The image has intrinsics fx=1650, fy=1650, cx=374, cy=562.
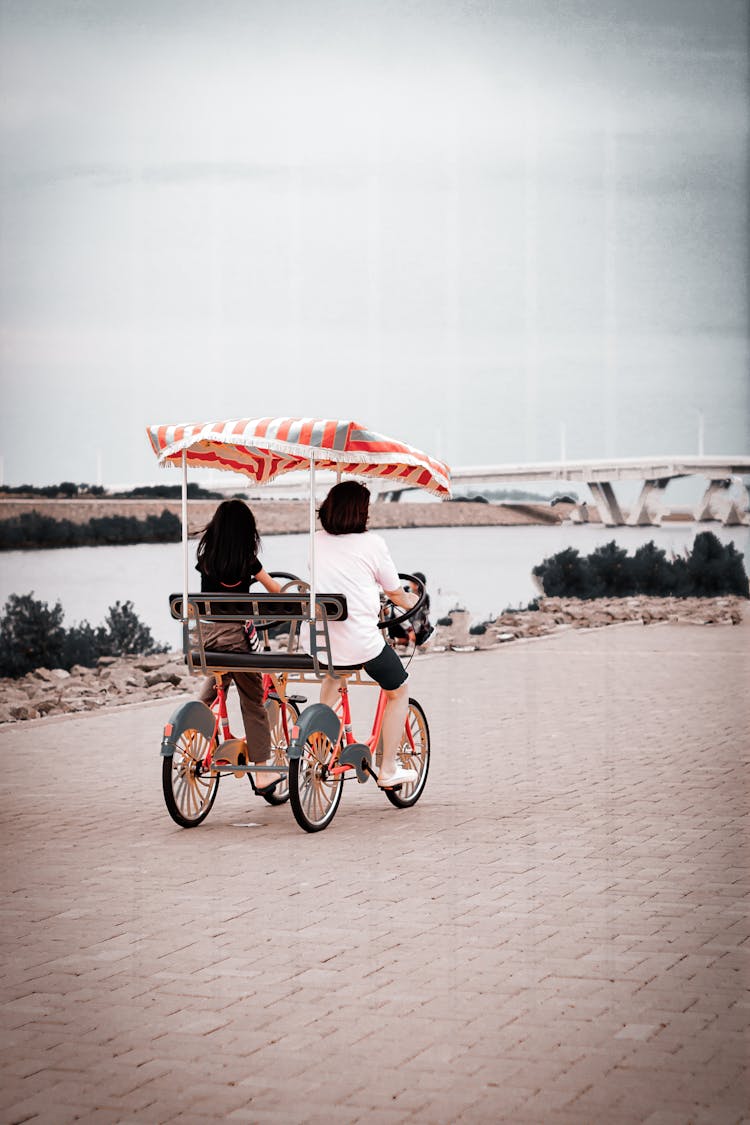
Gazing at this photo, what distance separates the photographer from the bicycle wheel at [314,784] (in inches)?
335

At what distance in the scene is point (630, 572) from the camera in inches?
1453

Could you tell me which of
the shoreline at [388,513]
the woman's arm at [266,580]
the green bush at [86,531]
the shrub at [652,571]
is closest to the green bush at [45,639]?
the green bush at [86,531]

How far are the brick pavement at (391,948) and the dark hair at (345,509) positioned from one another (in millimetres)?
1647

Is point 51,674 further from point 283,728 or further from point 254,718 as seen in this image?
point 254,718

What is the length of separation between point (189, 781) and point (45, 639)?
1764 centimetres

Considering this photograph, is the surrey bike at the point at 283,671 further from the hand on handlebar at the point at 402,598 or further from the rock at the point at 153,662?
the rock at the point at 153,662

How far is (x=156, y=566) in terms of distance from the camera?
29516mm

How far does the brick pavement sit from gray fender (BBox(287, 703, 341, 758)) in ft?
1.64

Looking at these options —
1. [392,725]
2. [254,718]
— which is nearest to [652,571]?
[392,725]

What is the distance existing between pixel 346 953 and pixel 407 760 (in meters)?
3.50

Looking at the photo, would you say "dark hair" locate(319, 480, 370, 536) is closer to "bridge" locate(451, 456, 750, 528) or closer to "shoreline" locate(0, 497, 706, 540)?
"shoreline" locate(0, 497, 706, 540)

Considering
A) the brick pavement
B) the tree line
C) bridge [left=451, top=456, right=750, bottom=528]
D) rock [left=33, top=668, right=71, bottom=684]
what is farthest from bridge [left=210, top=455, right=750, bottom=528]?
the brick pavement

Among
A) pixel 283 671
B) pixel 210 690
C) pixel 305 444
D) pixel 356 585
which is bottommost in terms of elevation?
pixel 210 690

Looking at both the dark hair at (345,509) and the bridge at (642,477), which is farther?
the bridge at (642,477)
